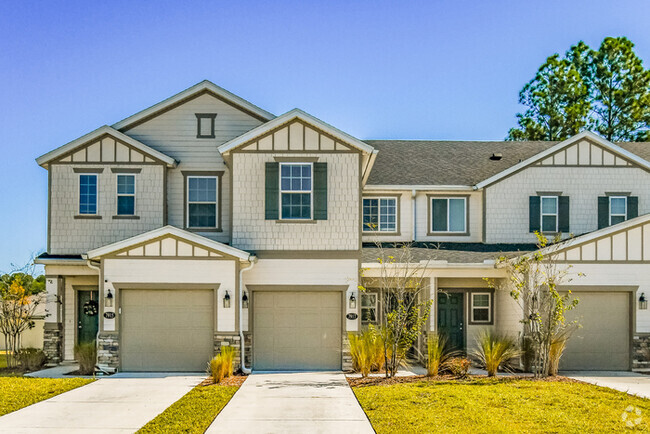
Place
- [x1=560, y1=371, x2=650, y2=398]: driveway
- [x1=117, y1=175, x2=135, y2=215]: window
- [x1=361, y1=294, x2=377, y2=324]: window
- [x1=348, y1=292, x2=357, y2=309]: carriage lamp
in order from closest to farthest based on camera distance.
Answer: [x1=560, y1=371, x2=650, y2=398]: driveway < [x1=348, y1=292, x2=357, y2=309]: carriage lamp < [x1=117, y1=175, x2=135, y2=215]: window < [x1=361, y1=294, x2=377, y2=324]: window

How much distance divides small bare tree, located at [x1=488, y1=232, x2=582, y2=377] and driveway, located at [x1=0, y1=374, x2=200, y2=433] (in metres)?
7.82

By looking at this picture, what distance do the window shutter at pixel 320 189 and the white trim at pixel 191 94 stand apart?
121 inches

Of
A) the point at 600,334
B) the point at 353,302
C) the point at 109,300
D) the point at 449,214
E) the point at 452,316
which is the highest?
the point at 449,214

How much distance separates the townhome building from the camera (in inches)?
634

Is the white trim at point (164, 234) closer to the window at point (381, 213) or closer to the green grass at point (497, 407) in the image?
the green grass at point (497, 407)

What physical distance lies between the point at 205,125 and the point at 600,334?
40.4ft

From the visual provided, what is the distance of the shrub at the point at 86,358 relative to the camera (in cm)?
1598

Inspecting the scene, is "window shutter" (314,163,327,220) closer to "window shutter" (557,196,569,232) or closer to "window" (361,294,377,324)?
"window" (361,294,377,324)

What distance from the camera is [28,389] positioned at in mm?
13258

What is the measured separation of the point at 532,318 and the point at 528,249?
15.3ft

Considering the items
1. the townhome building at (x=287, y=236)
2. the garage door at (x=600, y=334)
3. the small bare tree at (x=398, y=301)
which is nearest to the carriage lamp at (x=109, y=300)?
the townhome building at (x=287, y=236)

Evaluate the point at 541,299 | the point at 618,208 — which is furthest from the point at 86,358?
the point at 618,208

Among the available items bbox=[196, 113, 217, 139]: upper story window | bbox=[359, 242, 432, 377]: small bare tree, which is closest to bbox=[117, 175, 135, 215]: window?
bbox=[196, 113, 217, 139]: upper story window

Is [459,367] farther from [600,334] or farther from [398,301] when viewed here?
[600,334]
